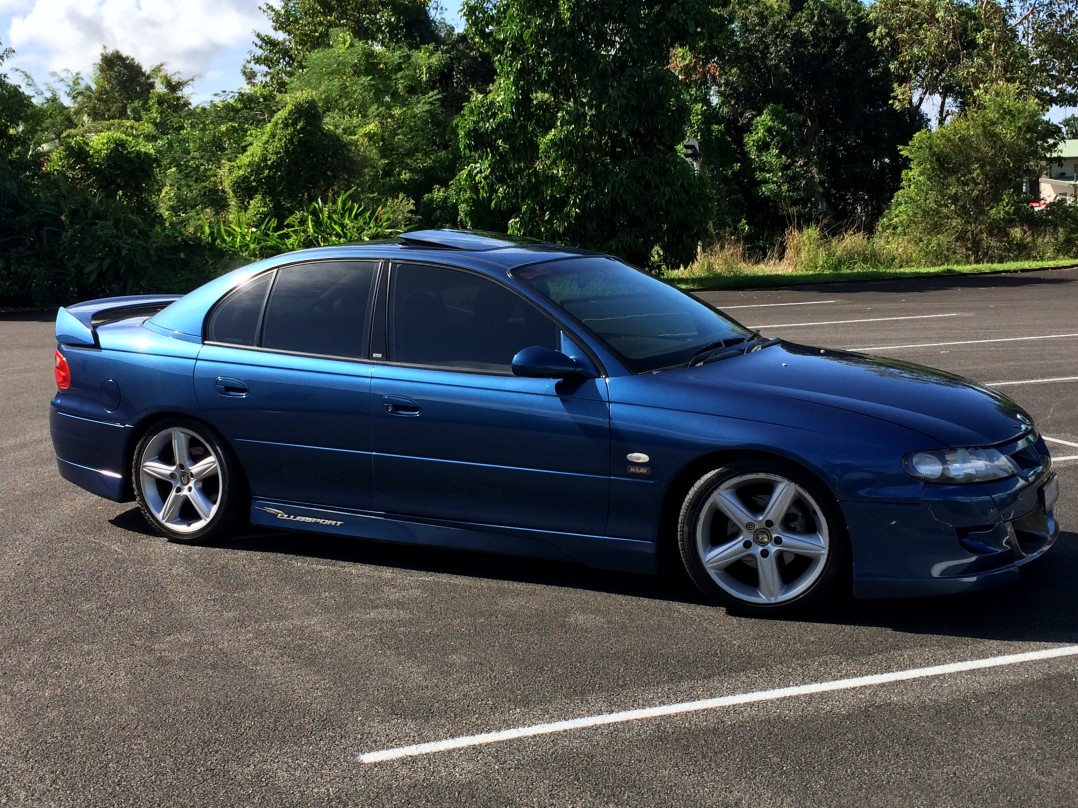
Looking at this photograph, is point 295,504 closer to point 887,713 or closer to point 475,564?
point 475,564

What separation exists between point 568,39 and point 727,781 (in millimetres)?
21060

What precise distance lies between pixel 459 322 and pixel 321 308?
0.80 meters

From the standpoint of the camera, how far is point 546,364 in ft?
17.1

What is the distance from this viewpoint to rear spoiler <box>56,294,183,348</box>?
22.1ft

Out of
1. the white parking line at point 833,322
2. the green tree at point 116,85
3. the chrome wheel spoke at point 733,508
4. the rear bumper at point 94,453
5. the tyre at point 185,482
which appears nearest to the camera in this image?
the chrome wheel spoke at point 733,508

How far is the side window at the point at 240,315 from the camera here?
6238 millimetres

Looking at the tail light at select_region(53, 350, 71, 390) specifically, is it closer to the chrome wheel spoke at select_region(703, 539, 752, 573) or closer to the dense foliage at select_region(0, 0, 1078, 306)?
the chrome wheel spoke at select_region(703, 539, 752, 573)

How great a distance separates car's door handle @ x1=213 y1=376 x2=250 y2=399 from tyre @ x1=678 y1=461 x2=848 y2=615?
2.31 m

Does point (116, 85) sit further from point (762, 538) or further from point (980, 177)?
point (762, 538)

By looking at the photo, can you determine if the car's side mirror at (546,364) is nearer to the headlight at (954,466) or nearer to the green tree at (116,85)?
the headlight at (954,466)

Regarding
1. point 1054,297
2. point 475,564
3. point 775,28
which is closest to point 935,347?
point 1054,297

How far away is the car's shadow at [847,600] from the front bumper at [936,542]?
0.20 meters

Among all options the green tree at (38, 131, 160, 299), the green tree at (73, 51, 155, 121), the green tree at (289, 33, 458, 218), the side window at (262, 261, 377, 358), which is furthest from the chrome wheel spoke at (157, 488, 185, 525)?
the green tree at (73, 51, 155, 121)

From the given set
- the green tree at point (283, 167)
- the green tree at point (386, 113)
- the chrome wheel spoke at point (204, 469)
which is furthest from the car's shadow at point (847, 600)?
the green tree at point (386, 113)
